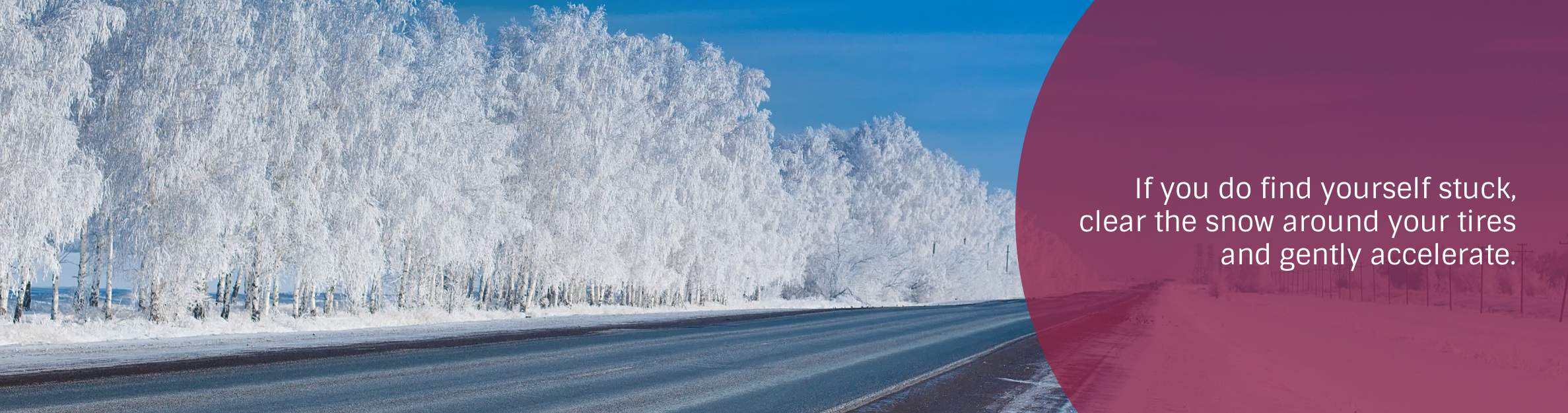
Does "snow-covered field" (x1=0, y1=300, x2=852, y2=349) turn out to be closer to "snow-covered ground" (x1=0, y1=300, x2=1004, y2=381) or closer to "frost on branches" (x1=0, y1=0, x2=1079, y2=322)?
"snow-covered ground" (x1=0, y1=300, x2=1004, y2=381)

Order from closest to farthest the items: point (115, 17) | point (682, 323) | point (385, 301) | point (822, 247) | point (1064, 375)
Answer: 1. point (1064, 375)
2. point (115, 17)
3. point (682, 323)
4. point (385, 301)
5. point (822, 247)

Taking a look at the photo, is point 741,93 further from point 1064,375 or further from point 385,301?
point 1064,375

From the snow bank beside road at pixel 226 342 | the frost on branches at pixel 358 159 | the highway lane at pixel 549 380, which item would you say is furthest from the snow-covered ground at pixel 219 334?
the highway lane at pixel 549 380

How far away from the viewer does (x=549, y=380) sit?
38.1 ft

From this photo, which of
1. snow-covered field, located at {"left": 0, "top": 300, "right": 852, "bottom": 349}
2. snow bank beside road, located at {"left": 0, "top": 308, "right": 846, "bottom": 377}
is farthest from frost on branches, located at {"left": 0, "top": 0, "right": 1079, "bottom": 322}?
snow bank beside road, located at {"left": 0, "top": 308, "right": 846, "bottom": 377}

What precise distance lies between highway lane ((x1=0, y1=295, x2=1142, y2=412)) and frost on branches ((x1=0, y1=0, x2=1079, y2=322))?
7.01 metres

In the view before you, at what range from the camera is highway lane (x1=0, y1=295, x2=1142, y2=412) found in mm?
9055

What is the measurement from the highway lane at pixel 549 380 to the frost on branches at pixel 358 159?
7015mm

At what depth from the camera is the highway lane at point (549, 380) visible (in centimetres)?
905

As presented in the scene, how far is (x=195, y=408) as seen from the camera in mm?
8445

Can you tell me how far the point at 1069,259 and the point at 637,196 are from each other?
94741 millimetres

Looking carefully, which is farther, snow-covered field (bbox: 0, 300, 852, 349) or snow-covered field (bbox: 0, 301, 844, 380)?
snow-covered field (bbox: 0, 300, 852, 349)

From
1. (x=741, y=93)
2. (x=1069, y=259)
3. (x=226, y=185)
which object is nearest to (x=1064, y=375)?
(x=226, y=185)

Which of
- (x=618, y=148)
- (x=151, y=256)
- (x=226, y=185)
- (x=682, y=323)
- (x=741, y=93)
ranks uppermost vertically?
(x=741, y=93)
